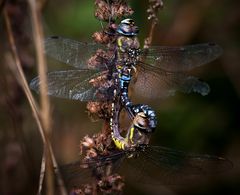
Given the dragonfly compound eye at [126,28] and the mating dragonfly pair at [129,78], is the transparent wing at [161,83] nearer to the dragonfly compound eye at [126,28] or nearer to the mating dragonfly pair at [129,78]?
the mating dragonfly pair at [129,78]

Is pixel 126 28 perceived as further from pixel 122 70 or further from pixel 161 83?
pixel 161 83

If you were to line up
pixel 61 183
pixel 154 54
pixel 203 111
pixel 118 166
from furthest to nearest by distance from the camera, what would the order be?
pixel 203 111, pixel 154 54, pixel 118 166, pixel 61 183

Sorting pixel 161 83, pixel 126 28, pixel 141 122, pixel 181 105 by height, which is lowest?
pixel 181 105

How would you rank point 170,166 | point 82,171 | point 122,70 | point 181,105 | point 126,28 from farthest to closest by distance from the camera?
1. point 181,105
2. point 122,70
3. point 126,28
4. point 170,166
5. point 82,171

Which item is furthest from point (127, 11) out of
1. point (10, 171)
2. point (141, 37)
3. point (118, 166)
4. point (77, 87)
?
point (141, 37)

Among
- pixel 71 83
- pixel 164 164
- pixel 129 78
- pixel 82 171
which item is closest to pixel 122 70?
pixel 129 78

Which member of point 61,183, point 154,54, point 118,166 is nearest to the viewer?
point 61,183

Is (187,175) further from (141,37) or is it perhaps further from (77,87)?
(141,37)
